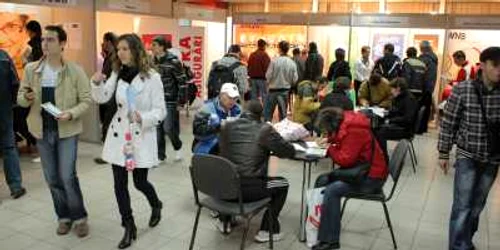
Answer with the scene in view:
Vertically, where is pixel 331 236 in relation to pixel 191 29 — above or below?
below

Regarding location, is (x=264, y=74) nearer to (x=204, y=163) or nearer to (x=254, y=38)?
(x=254, y=38)

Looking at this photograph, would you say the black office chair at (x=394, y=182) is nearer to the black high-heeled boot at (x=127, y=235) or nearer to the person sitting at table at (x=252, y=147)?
the person sitting at table at (x=252, y=147)

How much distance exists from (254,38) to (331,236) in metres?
6.95

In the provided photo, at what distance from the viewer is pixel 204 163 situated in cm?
273

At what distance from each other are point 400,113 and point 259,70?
2.93m

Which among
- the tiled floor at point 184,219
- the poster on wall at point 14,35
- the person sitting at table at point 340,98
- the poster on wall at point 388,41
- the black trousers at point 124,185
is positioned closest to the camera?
the black trousers at point 124,185

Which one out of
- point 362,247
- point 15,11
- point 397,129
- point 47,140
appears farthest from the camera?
point 15,11

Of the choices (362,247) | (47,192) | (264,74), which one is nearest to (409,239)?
(362,247)

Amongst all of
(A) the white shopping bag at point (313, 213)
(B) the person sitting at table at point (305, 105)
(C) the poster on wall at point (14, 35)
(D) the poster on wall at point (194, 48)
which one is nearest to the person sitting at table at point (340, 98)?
(B) the person sitting at table at point (305, 105)

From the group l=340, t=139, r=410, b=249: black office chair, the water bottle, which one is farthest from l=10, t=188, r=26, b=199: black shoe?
l=340, t=139, r=410, b=249: black office chair

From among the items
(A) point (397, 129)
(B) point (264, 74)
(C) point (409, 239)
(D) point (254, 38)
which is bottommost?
(C) point (409, 239)

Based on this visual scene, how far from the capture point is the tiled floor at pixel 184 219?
3.26 m

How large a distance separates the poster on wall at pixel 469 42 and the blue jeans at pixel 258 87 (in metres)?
3.28

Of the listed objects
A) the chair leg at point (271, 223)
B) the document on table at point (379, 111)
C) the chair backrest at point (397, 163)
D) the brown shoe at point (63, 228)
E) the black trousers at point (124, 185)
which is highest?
the document on table at point (379, 111)
